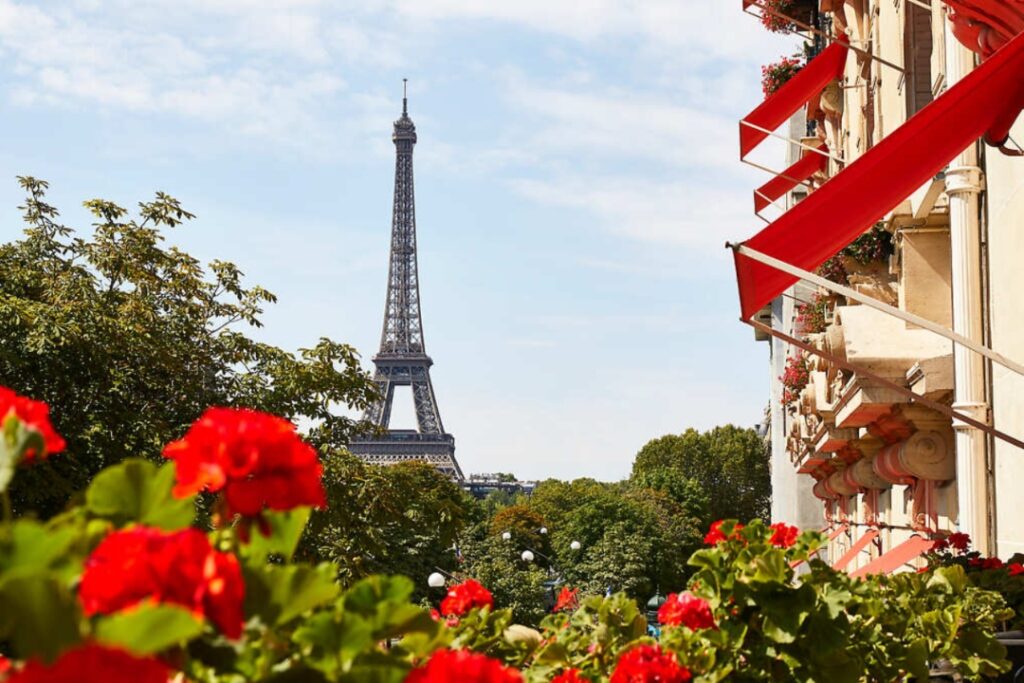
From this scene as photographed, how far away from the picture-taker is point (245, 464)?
6.98 ft

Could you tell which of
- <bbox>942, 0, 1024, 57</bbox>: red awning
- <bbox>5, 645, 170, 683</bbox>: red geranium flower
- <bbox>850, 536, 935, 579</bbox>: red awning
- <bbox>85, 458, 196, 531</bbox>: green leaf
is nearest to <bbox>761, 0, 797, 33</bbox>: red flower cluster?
<bbox>850, 536, 935, 579</bbox>: red awning

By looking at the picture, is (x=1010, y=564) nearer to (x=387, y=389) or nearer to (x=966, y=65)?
(x=966, y=65)

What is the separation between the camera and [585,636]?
186 inches

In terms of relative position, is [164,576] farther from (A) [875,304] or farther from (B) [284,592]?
(A) [875,304]

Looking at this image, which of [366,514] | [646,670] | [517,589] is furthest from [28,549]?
[517,589]

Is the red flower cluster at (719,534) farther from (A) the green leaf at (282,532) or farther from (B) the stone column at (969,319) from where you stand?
(B) the stone column at (969,319)

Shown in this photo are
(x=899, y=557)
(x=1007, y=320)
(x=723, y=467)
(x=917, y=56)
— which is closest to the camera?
(x=1007, y=320)

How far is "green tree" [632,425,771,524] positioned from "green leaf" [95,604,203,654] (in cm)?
10353

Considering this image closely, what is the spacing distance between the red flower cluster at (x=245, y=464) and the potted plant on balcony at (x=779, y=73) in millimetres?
23994

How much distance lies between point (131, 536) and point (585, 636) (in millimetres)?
3181

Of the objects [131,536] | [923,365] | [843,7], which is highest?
[843,7]

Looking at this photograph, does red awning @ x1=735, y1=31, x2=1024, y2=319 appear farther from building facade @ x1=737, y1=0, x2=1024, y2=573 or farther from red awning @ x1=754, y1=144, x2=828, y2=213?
red awning @ x1=754, y1=144, x2=828, y2=213

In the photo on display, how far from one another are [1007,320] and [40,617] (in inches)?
373

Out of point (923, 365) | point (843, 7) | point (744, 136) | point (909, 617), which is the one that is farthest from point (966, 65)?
point (843, 7)
